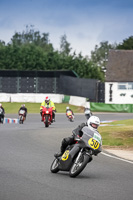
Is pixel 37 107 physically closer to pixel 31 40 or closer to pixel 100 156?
pixel 100 156

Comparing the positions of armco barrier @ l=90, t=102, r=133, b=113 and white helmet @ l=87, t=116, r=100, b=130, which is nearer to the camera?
white helmet @ l=87, t=116, r=100, b=130

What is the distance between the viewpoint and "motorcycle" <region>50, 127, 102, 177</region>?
1113 centimetres

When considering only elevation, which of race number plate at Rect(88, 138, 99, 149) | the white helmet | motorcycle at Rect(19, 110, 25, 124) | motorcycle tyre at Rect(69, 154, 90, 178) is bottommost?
motorcycle at Rect(19, 110, 25, 124)

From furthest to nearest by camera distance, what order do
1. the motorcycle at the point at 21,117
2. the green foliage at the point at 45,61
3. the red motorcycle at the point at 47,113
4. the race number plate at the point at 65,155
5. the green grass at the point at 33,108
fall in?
the green foliage at the point at 45,61
the green grass at the point at 33,108
the motorcycle at the point at 21,117
the red motorcycle at the point at 47,113
the race number plate at the point at 65,155

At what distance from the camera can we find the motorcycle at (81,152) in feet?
36.5

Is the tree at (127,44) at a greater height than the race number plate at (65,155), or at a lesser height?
greater

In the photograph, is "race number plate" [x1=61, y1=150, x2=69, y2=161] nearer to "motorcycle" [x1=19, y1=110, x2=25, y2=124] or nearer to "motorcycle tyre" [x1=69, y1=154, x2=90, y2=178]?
"motorcycle tyre" [x1=69, y1=154, x2=90, y2=178]

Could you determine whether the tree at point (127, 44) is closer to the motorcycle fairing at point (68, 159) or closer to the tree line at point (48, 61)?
the tree line at point (48, 61)

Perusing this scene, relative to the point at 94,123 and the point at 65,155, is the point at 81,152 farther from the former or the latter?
the point at 94,123

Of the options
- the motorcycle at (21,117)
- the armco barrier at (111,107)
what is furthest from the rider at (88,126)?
the armco barrier at (111,107)

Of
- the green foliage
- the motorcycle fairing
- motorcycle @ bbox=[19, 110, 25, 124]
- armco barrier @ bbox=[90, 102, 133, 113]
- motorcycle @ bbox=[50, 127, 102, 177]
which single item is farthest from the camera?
the green foliage

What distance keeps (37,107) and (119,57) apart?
1751 centimetres

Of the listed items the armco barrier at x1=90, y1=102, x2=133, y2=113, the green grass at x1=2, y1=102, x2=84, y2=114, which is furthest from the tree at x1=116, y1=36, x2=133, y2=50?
the armco barrier at x1=90, y1=102, x2=133, y2=113

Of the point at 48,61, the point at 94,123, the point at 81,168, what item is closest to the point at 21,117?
the point at 94,123
